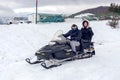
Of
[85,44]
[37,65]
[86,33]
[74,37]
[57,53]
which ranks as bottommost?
[37,65]

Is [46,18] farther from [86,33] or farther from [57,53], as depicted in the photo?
[57,53]

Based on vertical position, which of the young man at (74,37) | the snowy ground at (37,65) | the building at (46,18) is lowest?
the snowy ground at (37,65)

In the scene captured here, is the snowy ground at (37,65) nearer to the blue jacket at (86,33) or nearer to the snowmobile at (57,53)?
the snowmobile at (57,53)

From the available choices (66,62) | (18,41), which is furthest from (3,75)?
(18,41)

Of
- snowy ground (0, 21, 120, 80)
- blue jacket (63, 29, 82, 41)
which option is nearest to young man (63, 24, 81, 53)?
blue jacket (63, 29, 82, 41)

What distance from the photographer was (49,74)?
10.4 metres

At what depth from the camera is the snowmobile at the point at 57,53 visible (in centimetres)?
1147

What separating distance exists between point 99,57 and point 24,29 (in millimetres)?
8214

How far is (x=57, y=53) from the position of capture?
11.7 metres

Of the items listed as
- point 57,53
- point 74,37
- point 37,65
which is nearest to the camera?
point 57,53

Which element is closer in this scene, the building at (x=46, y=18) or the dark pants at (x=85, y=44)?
the dark pants at (x=85, y=44)

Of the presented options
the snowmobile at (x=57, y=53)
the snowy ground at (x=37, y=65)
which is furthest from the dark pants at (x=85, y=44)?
the snowy ground at (x=37, y=65)

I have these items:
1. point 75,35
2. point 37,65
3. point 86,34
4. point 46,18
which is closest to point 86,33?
point 86,34

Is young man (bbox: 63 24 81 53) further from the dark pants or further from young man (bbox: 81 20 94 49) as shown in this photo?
young man (bbox: 81 20 94 49)
